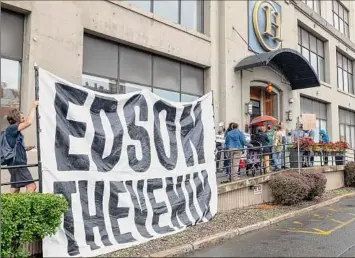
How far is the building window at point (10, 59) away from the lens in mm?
9109

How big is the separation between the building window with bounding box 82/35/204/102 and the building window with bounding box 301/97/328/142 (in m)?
9.75

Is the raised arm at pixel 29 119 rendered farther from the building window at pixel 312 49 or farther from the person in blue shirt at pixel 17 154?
the building window at pixel 312 49

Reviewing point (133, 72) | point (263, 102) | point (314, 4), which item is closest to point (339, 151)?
point (263, 102)

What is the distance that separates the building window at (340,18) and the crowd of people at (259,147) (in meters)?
17.0

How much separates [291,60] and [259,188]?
8.31m

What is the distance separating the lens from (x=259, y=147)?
11.5 m

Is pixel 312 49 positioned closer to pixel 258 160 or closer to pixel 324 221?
pixel 258 160

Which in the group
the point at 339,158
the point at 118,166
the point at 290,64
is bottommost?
the point at 118,166

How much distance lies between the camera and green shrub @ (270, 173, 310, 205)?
10.9 m

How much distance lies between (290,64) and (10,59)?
1261 cm

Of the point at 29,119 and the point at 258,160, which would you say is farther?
the point at 258,160

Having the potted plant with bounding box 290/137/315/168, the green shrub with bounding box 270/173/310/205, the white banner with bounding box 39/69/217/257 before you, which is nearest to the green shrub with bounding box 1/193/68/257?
the white banner with bounding box 39/69/217/257

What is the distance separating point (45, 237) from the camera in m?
5.37

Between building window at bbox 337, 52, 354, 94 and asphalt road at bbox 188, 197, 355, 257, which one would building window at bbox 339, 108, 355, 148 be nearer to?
building window at bbox 337, 52, 354, 94
